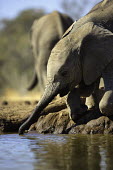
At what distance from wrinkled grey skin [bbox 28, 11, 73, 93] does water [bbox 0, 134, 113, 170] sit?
5.61 metres

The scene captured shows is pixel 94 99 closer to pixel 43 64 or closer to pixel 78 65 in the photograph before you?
pixel 78 65

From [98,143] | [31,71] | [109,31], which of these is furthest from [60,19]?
[31,71]

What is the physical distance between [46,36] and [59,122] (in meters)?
5.70

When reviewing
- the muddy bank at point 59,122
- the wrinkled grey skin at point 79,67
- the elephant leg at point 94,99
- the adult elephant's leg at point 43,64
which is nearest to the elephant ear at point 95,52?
the wrinkled grey skin at point 79,67

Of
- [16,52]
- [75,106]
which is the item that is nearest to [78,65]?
[75,106]

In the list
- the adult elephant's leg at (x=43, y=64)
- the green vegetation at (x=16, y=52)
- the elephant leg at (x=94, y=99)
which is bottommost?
the elephant leg at (x=94, y=99)

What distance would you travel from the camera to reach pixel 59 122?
21.8ft

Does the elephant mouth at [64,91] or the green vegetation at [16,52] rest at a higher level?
the green vegetation at [16,52]

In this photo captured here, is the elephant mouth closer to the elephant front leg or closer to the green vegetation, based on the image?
the elephant front leg

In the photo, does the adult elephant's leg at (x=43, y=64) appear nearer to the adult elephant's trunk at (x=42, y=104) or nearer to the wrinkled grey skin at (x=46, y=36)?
the wrinkled grey skin at (x=46, y=36)

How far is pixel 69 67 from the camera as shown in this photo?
6.48m

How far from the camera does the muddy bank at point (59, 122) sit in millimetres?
6328

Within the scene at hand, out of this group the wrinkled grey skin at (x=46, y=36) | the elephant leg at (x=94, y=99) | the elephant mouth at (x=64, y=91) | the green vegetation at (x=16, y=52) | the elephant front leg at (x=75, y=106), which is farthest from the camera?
the green vegetation at (x=16, y=52)

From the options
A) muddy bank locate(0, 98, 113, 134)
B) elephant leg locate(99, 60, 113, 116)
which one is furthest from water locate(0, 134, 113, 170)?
elephant leg locate(99, 60, 113, 116)
